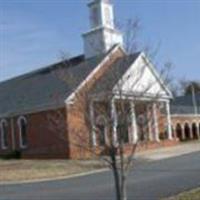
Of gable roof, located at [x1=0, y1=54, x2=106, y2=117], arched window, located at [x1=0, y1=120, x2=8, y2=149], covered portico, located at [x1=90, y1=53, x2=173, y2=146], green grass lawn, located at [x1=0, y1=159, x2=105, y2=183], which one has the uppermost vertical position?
gable roof, located at [x1=0, y1=54, x2=106, y2=117]

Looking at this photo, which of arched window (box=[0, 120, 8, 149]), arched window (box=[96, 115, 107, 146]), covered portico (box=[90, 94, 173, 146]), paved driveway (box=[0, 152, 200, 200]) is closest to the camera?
covered portico (box=[90, 94, 173, 146])

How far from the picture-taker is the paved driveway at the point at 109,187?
16.8 m

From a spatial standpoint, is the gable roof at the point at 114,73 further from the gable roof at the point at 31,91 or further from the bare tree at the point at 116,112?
the gable roof at the point at 31,91

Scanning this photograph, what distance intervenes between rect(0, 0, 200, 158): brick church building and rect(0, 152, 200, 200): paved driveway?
1.68 meters

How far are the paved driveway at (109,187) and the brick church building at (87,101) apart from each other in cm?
168

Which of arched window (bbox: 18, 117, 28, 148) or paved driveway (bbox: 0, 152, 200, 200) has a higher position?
arched window (bbox: 18, 117, 28, 148)

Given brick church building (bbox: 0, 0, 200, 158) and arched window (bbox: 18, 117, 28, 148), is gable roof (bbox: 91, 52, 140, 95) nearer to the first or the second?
brick church building (bbox: 0, 0, 200, 158)

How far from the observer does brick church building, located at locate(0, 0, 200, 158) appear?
35.4ft

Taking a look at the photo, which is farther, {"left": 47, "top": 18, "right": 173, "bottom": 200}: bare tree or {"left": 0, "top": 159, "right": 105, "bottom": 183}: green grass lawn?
{"left": 0, "top": 159, "right": 105, "bottom": 183}: green grass lawn

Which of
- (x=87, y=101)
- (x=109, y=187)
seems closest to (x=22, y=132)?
(x=109, y=187)

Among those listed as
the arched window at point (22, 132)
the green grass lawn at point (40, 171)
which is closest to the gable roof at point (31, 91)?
the arched window at point (22, 132)

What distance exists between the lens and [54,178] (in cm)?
2502

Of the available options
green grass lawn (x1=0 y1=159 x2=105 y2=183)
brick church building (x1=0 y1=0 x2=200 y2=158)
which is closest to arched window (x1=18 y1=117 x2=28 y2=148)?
brick church building (x1=0 y1=0 x2=200 y2=158)

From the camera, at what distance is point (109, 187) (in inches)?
744
